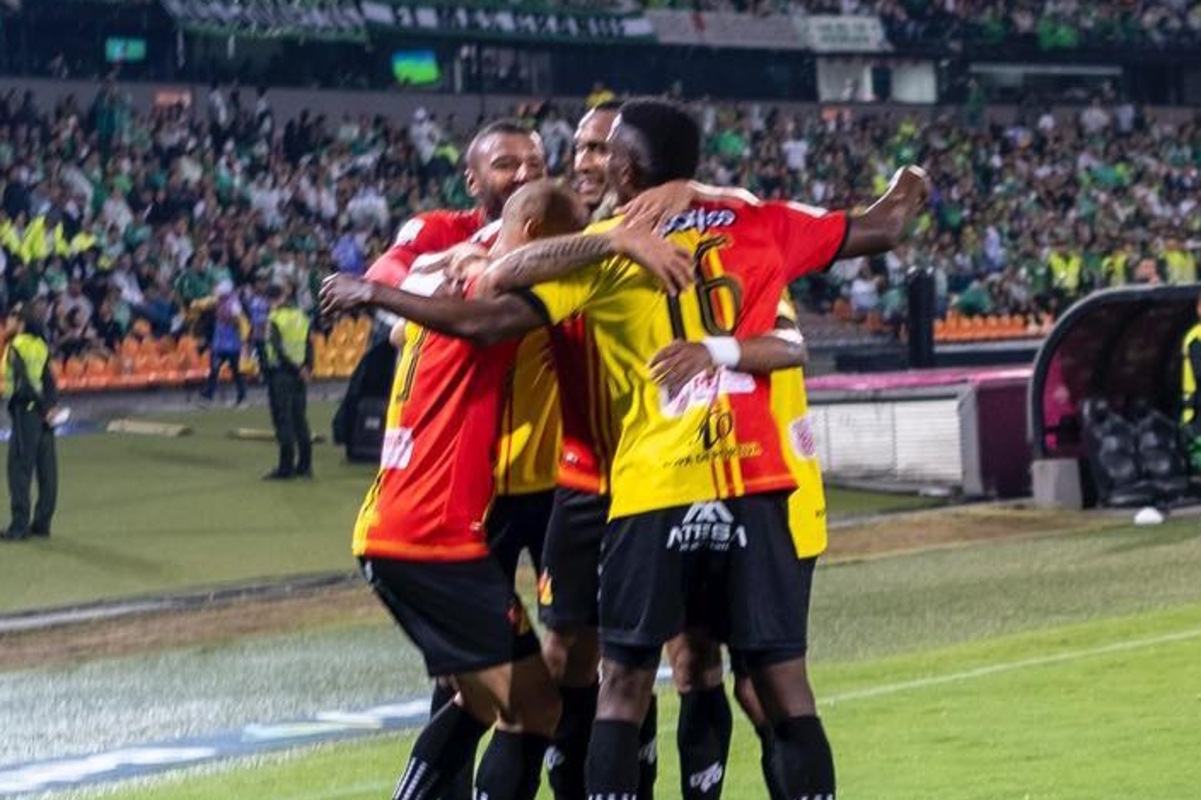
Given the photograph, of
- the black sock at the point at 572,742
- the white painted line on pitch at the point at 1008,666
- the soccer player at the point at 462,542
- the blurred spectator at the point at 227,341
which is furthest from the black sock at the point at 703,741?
the blurred spectator at the point at 227,341

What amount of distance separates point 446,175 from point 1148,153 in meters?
17.9

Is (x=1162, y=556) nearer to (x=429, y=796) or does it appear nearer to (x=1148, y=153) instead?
(x=429, y=796)

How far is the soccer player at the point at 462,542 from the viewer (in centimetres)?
624

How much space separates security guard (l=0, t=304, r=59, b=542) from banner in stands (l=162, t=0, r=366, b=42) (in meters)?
16.9

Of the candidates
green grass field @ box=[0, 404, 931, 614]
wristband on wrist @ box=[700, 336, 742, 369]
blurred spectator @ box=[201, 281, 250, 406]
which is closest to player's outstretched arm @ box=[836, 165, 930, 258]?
wristband on wrist @ box=[700, 336, 742, 369]

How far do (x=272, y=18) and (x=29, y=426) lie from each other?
723 inches

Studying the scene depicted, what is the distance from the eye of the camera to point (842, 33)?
46250mm

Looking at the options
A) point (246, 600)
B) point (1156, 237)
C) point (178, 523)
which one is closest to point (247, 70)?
point (1156, 237)

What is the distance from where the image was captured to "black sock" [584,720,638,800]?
590 centimetres

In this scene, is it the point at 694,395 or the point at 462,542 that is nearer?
the point at 694,395

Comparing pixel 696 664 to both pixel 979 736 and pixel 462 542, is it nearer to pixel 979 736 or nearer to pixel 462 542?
pixel 462 542

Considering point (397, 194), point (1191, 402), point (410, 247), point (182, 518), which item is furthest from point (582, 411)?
point (397, 194)

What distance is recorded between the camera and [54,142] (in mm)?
31281

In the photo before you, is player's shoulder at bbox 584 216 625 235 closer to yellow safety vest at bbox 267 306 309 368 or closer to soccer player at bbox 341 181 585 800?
soccer player at bbox 341 181 585 800
